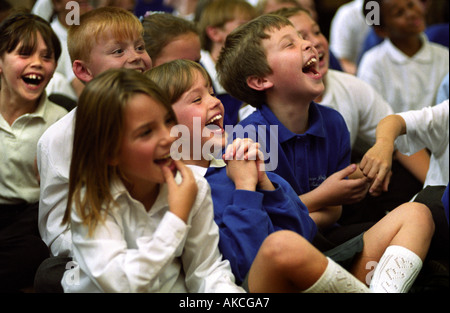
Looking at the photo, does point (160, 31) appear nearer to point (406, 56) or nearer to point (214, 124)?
point (214, 124)

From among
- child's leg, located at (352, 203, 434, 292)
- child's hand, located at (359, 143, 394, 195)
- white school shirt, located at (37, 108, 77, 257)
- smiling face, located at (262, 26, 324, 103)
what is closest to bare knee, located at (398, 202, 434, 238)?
child's leg, located at (352, 203, 434, 292)

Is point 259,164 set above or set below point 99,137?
below

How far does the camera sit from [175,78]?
138cm

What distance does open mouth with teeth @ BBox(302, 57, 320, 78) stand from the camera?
5.16ft

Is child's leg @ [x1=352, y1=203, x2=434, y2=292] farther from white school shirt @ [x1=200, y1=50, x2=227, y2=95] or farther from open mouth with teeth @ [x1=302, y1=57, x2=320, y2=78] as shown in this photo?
white school shirt @ [x1=200, y1=50, x2=227, y2=95]

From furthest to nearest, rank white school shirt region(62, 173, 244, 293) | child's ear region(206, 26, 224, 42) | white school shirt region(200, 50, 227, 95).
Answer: child's ear region(206, 26, 224, 42), white school shirt region(200, 50, 227, 95), white school shirt region(62, 173, 244, 293)

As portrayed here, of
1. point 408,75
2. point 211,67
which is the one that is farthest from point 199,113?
point 408,75

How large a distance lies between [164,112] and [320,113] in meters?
0.60

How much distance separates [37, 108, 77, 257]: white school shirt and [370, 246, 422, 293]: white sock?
684 mm

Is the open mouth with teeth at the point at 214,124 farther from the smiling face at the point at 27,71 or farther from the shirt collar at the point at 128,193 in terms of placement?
the smiling face at the point at 27,71

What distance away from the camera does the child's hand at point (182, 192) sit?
1099 millimetres

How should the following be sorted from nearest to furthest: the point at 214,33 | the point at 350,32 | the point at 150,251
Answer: the point at 150,251, the point at 214,33, the point at 350,32

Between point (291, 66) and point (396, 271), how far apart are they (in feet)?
2.01
